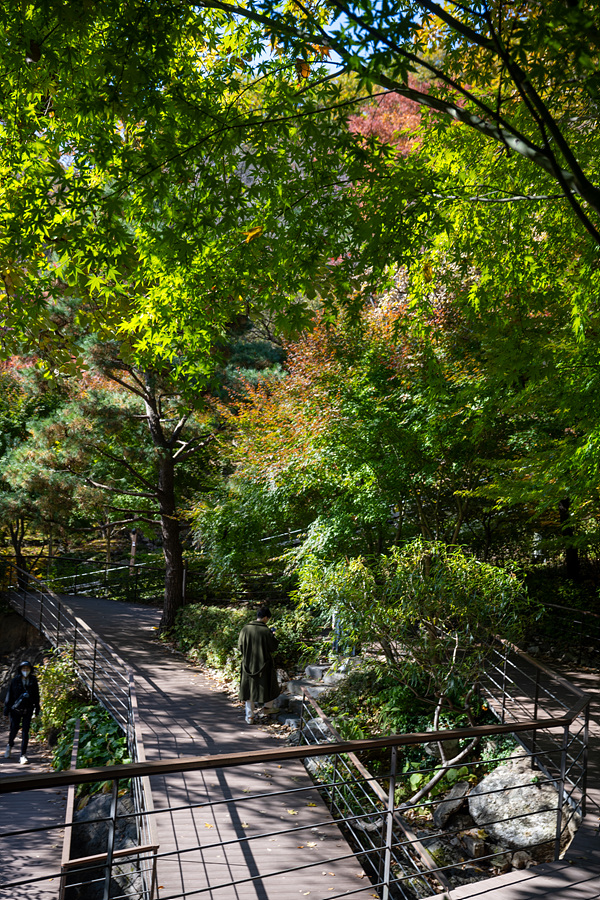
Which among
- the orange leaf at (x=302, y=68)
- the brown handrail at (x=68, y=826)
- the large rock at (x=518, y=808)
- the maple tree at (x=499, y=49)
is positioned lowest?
the large rock at (x=518, y=808)

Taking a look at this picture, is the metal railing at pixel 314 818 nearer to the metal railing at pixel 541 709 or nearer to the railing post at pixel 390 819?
the railing post at pixel 390 819

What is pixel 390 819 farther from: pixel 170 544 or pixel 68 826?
pixel 170 544

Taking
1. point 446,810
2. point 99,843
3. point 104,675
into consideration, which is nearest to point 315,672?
point 104,675

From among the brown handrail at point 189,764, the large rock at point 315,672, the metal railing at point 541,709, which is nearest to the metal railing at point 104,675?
the brown handrail at point 189,764

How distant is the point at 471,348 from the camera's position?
10.4 metres

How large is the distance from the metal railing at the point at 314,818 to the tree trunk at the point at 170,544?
7.89 metres

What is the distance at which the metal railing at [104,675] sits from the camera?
534cm

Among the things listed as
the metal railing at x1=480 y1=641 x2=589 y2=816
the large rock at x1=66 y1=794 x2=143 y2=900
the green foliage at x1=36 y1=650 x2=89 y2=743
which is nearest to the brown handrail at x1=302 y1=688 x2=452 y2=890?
the metal railing at x1=480 y1=641 x2=589 y2=816

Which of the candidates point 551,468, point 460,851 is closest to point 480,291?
point 551,468

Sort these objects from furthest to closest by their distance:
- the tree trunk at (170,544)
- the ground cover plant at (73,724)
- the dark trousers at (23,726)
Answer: the tree trunk at (170,544), the dark trousers at (23,726), the ground cover plant at (73,724)

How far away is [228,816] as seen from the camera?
605 cm

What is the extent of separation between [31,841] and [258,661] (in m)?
3.30

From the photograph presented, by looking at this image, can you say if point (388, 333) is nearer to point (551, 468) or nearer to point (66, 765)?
point (551, 468)

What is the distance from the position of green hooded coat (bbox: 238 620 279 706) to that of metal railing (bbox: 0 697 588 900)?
61.3 inches
